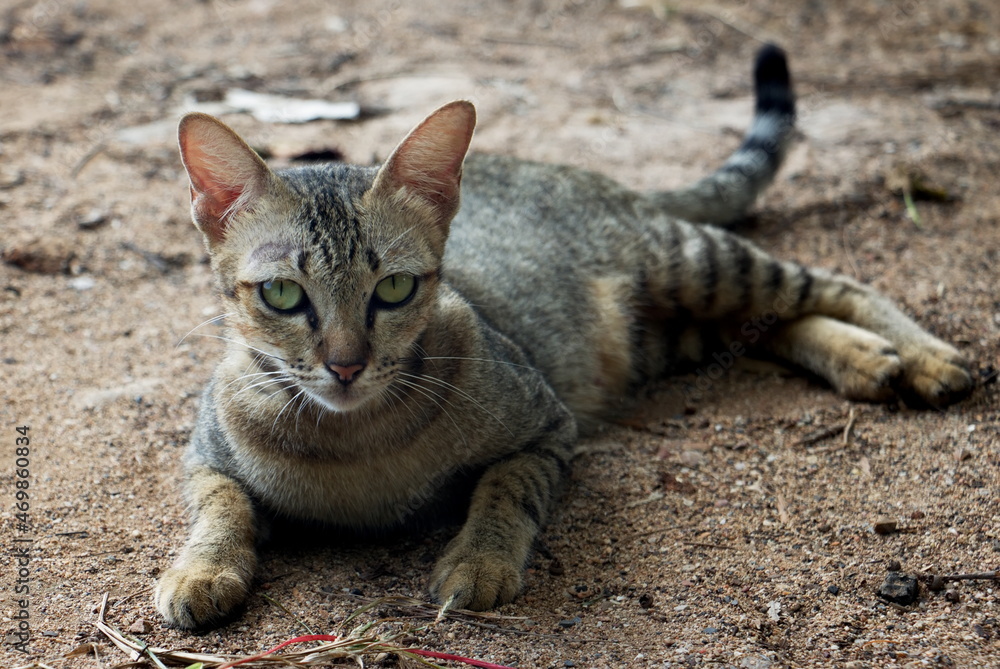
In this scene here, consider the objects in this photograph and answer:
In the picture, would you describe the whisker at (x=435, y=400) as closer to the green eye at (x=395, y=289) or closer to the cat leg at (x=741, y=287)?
the green eye at (x=395, y=289)

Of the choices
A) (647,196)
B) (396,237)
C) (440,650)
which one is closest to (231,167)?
(396,237)

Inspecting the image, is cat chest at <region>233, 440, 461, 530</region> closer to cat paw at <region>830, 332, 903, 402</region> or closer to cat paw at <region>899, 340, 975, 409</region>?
cat paw at <region>830, 332, 903, 402</region>

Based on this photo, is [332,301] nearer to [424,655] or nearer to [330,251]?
[330,251]

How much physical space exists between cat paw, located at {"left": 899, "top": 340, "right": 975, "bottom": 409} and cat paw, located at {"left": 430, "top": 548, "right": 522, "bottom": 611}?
Result: 71.2 inches

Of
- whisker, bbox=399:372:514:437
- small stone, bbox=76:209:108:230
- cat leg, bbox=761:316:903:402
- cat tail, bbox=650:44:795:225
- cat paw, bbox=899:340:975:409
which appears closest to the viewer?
whisker, bbox=399:372:514:437

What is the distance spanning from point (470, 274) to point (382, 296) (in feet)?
3.47

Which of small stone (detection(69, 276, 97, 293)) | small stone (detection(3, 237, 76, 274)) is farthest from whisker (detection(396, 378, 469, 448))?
small stone (detection(3, 237, 76, 274))

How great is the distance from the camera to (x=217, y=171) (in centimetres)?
270

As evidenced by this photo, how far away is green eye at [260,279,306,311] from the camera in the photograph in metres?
2.57

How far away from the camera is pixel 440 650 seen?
240 cm

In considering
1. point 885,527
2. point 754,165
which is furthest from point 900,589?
point 754,165

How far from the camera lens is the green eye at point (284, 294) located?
2568mm

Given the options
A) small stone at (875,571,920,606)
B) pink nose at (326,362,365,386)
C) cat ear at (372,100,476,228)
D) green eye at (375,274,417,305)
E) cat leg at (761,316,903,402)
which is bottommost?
cat leg at (761,316,903,402)

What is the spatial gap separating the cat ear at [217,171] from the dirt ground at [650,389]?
103cm
